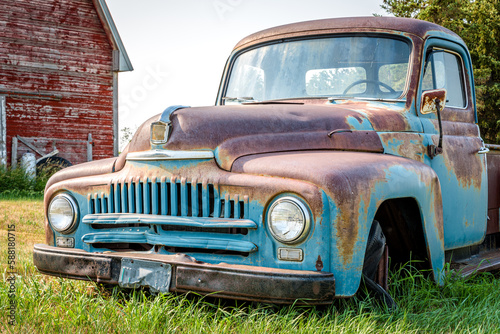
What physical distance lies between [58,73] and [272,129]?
45.5 feet

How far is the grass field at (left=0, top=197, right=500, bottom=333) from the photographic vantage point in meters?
2.78

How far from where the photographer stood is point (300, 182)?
8.85 feet

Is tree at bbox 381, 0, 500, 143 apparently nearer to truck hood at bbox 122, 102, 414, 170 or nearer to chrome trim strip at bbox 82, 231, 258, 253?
truck hood at bbox 122, 102, 414, 170

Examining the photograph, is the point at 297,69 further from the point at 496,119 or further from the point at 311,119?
the point at 496,119

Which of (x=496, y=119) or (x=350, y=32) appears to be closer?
(x=350, y=32)

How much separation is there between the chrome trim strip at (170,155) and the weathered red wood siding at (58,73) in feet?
42.9

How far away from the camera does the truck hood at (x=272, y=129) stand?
10.1 ft

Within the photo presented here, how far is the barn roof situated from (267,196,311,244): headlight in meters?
14.9

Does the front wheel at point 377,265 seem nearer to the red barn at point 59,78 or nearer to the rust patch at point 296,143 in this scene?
the rust patch at point 296,143

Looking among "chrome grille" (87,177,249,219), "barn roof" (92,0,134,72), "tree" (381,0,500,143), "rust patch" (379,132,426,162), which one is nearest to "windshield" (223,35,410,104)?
"rust patch" (379,132,426,162)

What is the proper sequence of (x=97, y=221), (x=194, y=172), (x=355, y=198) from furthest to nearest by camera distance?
(x=97, y=221) → (x=194, y=172) → (x=355, y=198)

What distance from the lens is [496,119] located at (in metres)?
20.4

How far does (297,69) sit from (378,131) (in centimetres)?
94

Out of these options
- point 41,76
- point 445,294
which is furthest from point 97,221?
point 41,76
